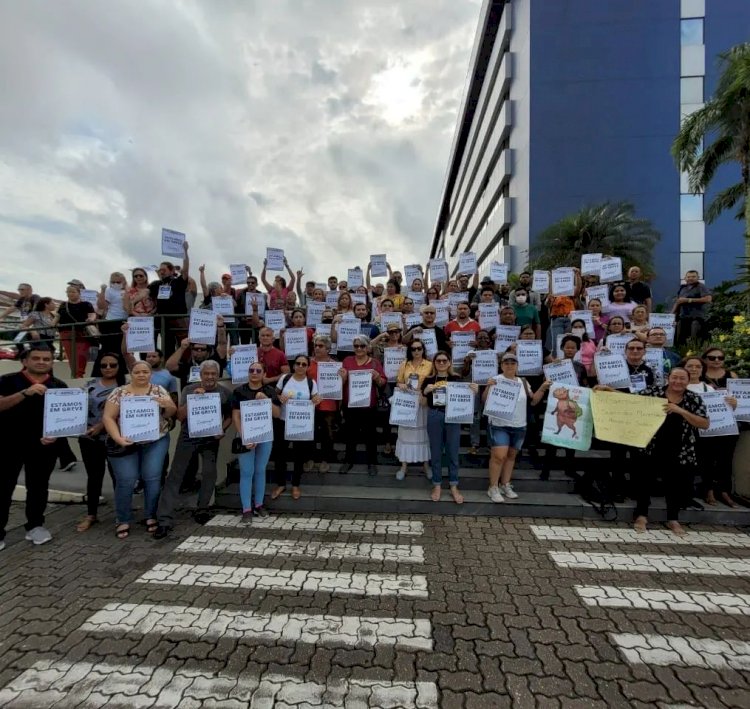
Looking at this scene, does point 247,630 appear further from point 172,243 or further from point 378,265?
point 378,265

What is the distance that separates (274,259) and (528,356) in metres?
6.29

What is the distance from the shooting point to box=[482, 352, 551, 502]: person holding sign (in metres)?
5.40

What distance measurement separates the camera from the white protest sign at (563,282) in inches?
310

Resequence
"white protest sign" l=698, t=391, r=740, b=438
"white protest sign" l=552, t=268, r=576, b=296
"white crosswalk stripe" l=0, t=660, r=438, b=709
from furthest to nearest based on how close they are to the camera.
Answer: "white protest sign" l=552, t=268, r=576, b=296 < "white protest sign" l=698, t=391, r=740, b=438 < "white crosswalk stripe" l=0, t=660, r=438, b=709

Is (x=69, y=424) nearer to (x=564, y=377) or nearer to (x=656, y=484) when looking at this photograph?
(x=564, y=377)

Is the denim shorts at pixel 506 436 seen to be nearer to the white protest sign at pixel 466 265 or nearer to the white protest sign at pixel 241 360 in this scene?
the white protest sign at pixel 241 360

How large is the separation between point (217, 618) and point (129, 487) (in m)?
2.29

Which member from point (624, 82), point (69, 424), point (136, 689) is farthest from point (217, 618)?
point (624, 82)

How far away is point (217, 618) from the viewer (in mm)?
3328

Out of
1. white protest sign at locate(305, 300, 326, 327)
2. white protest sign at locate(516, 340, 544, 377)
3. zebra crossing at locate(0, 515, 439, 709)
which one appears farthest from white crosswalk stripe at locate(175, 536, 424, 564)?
white protest sign at locate(305, 300, 326, 327)

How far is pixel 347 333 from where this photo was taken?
730 centimetres

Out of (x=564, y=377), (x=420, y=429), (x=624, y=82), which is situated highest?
(x=624, y=82)

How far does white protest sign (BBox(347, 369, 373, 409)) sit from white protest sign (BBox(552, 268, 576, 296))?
440cm

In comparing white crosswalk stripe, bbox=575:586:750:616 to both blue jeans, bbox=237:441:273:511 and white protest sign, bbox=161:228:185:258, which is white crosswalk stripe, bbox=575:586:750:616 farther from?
white protest sign, bbox=161:228:185:258
